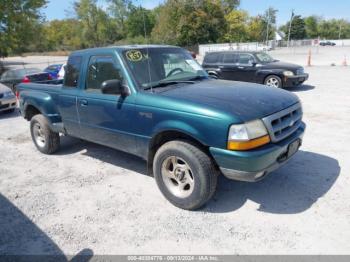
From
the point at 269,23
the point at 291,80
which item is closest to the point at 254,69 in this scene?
the point at 291,80

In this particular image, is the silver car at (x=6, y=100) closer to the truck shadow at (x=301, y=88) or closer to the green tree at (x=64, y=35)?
the truck shadow at (x=301, y=88)

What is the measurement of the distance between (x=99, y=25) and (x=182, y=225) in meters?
72.4

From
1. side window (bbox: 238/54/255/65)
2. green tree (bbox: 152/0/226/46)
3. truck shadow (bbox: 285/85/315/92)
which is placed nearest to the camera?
truck shadow (bbox: 285/85/315/92)

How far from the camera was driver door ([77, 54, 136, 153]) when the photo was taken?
426 centimetres

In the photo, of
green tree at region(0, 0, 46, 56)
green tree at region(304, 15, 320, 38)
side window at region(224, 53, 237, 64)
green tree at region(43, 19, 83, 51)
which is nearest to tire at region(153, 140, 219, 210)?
side window at region(224, 53, 237, 64)

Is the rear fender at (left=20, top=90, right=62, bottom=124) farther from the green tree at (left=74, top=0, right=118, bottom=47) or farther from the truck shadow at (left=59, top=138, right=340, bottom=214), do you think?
the green tree at (left=74, top=0, right=118, bottom=47)

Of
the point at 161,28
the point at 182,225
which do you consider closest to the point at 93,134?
the point at 182,225

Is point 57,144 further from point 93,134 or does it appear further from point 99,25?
point 99,25

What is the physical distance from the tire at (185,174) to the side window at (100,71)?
1322 mm

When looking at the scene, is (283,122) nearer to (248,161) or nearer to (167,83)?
(248,161)

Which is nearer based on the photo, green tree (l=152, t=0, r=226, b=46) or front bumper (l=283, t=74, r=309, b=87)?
front bumper (l=283, t=74, r=309, b=87)

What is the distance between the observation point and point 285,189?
4.25 metres

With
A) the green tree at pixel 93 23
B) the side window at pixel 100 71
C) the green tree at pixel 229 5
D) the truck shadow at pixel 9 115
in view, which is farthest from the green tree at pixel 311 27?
the side window at pixel 100 71

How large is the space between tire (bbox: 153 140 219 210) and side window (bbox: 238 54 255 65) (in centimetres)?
998
